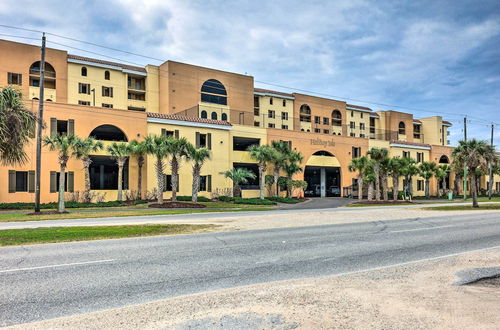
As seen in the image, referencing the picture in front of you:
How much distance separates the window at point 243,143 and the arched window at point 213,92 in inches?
309

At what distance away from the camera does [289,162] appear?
1837 inches

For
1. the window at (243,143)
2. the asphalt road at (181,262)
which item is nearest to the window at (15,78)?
the window at (243,143)

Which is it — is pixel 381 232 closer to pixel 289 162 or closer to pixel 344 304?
pixel 344 304

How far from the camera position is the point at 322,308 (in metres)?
5.66

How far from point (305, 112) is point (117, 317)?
203ft

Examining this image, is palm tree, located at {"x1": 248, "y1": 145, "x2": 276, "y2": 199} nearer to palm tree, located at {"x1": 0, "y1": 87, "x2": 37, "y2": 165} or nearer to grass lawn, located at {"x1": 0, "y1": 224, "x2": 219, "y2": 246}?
grass lawn, located at {"x1": 0, "y1": 224, "x2": 219, "y2": 246}

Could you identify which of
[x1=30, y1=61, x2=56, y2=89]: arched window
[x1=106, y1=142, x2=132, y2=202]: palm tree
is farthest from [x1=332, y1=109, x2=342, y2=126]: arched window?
[x1=30, y1=61, x2=56, y2=89]: arched window

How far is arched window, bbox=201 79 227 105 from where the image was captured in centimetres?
5118

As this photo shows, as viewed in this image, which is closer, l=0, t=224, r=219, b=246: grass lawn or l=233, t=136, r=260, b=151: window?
l=0, t=224, r=219, b=246: grass lawn

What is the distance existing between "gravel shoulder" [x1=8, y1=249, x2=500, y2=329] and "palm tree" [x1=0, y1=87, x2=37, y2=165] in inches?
459

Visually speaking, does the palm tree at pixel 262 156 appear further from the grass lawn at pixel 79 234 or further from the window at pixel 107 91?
the grass lawn at pixel 79 234

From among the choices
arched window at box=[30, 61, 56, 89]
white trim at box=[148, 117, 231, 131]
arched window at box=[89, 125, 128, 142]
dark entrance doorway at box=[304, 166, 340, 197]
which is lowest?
dark entrance doorway at box=[304, 166, 340, 197]

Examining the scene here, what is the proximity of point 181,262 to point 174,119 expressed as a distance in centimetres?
3177

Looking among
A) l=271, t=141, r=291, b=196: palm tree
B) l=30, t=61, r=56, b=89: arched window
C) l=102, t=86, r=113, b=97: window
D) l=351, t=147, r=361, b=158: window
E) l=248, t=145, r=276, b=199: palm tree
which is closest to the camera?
l=248, t=145, r=276, b=199: palm tree
